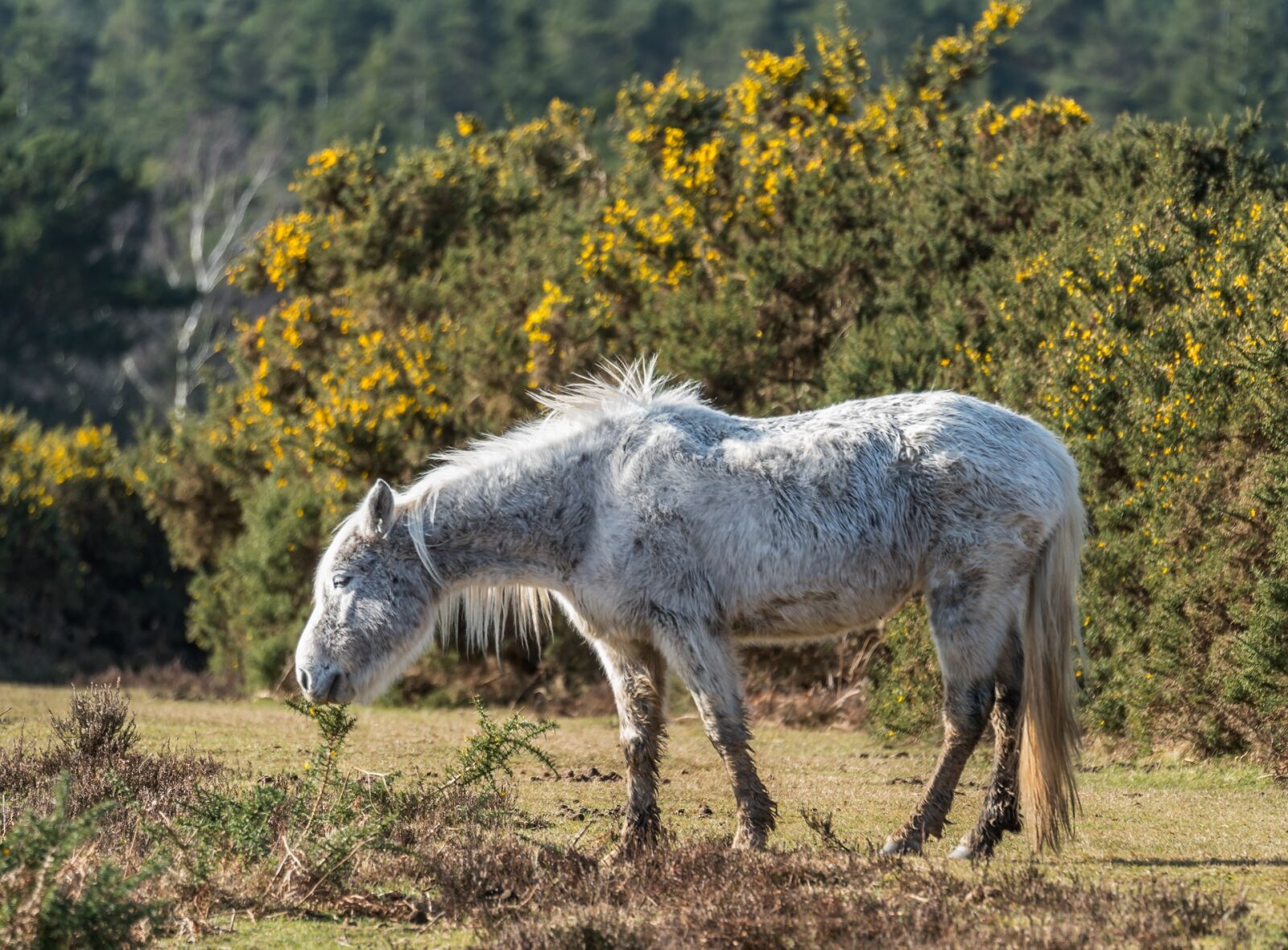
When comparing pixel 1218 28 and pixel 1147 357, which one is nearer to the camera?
pixel 1147 357

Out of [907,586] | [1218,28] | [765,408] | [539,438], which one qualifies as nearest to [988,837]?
[907,586]

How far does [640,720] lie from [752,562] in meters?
0.97

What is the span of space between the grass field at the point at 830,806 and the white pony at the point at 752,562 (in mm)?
599

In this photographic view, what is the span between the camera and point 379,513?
774 centimetres

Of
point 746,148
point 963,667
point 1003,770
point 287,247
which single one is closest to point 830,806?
point 1003,770

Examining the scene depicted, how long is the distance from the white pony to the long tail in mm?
11

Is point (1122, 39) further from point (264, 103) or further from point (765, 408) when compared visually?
point (765, 408)

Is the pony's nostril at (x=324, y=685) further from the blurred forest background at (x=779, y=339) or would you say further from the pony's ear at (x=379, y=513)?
the blurred forest background at (x=779, y=339)

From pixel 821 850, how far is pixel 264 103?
62.6 meters

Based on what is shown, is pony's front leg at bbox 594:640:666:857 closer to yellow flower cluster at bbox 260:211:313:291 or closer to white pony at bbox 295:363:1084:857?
white pony at bbox 295:363:1084:857

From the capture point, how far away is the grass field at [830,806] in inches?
243

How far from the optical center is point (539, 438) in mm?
7914

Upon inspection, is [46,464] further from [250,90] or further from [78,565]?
[250,90]

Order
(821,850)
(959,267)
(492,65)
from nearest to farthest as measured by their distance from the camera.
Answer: (821,850) < (959,267) < (492,65)
